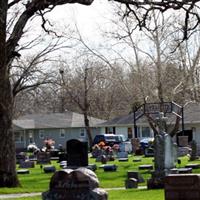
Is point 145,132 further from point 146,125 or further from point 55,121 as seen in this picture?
point 55,121

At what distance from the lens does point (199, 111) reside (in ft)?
218

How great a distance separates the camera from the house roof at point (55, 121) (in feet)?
274

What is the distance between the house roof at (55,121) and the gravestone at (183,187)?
219ft

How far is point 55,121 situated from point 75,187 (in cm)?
7164

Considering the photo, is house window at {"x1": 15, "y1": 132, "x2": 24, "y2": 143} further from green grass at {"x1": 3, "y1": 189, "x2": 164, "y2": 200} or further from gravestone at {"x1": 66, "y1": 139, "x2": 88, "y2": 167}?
gravestone at {"x1": 66, "y1": 139, "x2": 88, "y2": 167}

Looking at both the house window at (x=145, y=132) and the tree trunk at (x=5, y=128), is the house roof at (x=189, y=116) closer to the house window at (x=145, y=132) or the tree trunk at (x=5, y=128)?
the house window at (x=145, y=132)

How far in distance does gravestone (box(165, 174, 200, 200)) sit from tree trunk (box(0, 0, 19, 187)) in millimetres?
10941

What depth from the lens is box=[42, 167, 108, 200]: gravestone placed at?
512 inches

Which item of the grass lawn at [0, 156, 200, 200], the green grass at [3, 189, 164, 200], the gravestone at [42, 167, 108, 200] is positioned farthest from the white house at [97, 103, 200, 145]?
the gravestone at [42, 167, 108, 200]

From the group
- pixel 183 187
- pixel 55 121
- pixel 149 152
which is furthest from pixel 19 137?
pixel 183 187

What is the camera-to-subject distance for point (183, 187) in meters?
15.1

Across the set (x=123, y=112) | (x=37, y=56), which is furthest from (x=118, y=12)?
(x=123, y=112)

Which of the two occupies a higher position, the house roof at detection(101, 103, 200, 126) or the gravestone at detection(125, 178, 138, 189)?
the house roof at detection(101, 103, 200, 126)

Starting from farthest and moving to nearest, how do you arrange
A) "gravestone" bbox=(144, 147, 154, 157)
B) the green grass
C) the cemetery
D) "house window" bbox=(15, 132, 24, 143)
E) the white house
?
"house window" bbox=(15, 132, 24, 143) < the white house < "gravestone" bbox=(144, 147, 154, 157) < the green grass < the cemetery
